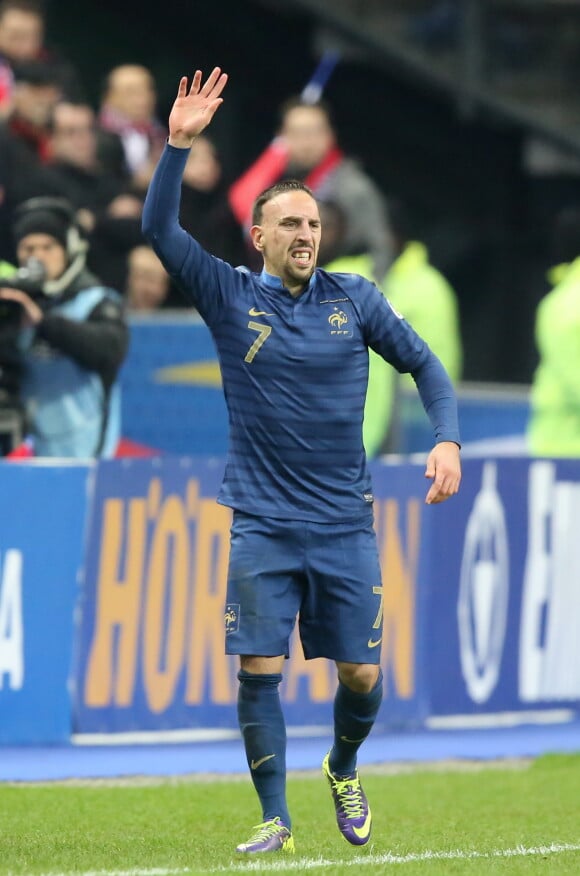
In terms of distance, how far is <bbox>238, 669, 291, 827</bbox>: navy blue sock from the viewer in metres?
6.45

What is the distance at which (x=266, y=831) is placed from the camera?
6.34 meters

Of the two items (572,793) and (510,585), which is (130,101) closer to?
(510,585)

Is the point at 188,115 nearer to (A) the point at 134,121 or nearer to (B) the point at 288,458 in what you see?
(B) the point at 288,458

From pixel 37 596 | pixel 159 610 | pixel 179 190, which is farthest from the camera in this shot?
pixel 159 610

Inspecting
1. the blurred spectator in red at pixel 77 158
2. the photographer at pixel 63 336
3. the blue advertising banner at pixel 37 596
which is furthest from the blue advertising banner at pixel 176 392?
the blue advertising banner at pixel 37 596

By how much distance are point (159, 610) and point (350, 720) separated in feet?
9.44

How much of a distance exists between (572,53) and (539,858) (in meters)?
11.6

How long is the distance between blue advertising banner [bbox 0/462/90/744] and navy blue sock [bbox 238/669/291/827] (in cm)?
288

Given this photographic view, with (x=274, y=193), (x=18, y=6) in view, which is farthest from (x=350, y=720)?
(x=18, y=6)

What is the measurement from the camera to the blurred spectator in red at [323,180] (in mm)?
12578

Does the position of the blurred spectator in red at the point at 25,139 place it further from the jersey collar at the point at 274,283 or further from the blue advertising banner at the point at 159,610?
the jersey collar at the point at 274,283

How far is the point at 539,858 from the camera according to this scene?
20.9 feet

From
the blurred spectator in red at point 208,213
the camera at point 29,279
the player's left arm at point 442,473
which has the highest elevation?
the blurred spectator in red at point 208,213

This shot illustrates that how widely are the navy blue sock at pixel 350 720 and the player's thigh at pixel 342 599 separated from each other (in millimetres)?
170
